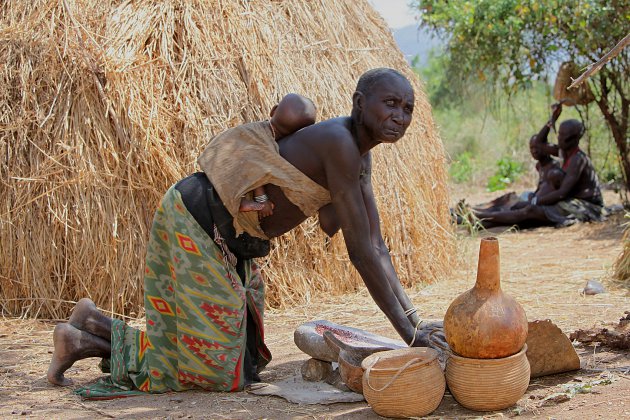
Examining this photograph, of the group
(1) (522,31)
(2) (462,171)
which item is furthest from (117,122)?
(2) (462,171)

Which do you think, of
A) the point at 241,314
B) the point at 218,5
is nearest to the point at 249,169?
the point at 241,314

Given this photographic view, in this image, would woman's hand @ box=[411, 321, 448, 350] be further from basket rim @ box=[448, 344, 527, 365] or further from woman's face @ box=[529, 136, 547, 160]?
woman's face @ box=[529, 136, 547, 160]

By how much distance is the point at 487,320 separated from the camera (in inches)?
116

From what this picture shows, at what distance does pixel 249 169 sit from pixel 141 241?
6.93 feet

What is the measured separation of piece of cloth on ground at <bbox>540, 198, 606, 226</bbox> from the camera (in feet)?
30.4

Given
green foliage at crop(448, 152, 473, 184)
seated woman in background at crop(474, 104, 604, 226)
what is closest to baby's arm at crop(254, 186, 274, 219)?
seated woman in background at crop(474, 104, 604, 226)

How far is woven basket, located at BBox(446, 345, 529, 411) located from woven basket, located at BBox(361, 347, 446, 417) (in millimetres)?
75

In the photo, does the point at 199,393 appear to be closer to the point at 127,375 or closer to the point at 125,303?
the point at 127,375

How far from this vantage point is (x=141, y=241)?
17.2 ft

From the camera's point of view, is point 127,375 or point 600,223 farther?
point 600,223

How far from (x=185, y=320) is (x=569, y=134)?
7061 millimetres

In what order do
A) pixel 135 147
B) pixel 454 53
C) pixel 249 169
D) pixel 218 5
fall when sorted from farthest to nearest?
pixel 454 53
pixel 218 5
pixel 135 147
pixel 249 169

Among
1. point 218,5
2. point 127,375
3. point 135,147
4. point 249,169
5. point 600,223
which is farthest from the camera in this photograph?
point 600,223

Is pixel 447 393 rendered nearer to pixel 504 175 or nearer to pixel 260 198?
pixel 260 198
